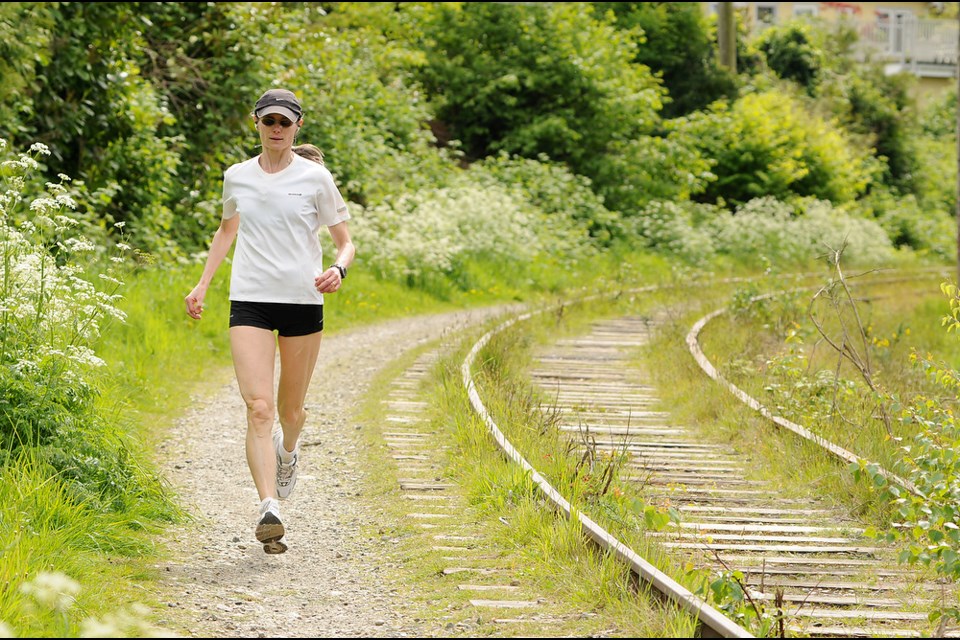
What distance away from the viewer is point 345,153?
70.3 feet

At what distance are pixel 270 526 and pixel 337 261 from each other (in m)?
1.28

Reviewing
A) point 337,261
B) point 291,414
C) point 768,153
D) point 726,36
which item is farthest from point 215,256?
point 726,36

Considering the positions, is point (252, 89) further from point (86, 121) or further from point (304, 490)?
point (304, 490)

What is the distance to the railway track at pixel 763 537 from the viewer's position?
5281 mm

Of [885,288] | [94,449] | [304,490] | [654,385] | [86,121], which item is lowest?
[885,288]

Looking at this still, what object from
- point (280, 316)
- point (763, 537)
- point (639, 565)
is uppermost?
point (280, 316)

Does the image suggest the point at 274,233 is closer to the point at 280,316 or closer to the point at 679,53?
the point at 280,316

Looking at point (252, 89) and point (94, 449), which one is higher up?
point (252, 89)

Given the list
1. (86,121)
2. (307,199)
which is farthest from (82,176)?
(307,199)

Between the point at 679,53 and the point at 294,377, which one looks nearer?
the point at 294,377

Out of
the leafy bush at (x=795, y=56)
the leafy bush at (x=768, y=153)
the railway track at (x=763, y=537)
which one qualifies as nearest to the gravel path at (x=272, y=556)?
the railway track at (x=763, y=537)

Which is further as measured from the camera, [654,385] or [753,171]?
[753,171]

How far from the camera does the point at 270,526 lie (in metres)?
5.71

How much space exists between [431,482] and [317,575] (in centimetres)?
181
